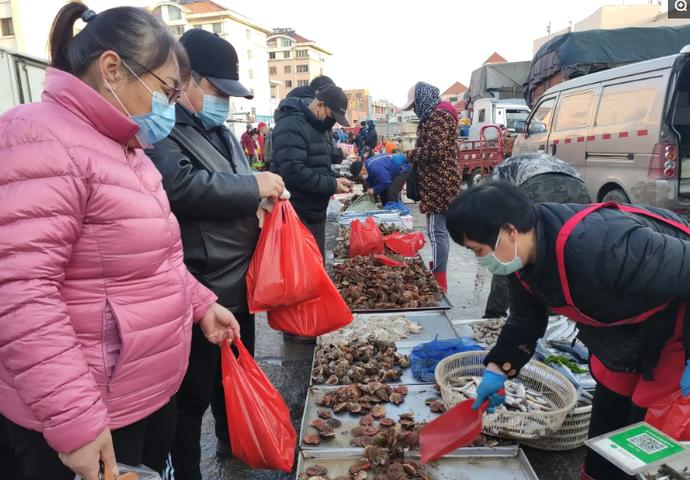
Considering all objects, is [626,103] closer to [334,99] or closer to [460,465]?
[334,99]

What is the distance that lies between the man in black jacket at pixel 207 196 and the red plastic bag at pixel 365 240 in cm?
360

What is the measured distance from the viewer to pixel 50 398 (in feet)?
3.70

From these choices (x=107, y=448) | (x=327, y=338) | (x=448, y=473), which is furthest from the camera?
(x=327, y=338)

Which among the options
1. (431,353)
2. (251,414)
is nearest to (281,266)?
(251,414)

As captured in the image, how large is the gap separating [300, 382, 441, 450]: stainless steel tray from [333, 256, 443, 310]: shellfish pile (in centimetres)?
138

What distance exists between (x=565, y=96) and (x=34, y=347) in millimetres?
8873

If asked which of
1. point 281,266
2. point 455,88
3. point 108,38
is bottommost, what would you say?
point 281,266

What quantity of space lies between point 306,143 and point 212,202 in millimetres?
1924

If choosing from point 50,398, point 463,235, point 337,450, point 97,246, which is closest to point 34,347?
point 50,398

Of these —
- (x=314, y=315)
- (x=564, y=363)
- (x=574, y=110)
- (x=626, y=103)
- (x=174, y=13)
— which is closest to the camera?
(x=314, y=315)

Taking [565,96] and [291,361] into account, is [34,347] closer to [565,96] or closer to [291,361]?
[291,361]

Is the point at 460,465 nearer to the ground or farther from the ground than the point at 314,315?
nearer to the ground

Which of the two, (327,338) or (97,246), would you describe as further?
(327,338)

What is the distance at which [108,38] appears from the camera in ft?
4.34
